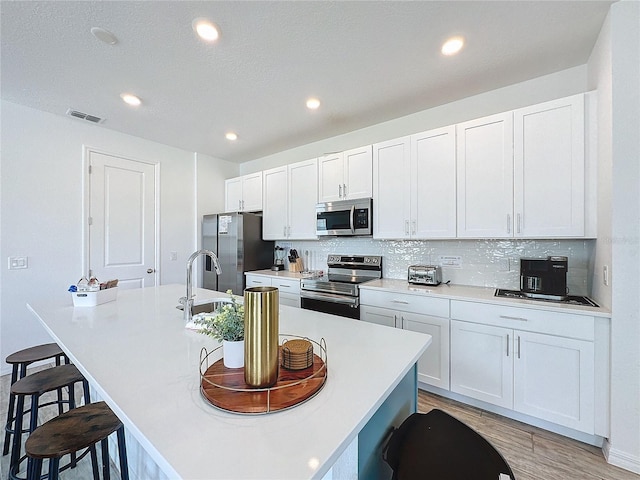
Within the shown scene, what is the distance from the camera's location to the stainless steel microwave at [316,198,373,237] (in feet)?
9.70

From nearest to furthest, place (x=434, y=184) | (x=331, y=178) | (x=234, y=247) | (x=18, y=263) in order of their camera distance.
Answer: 1. (x=434, y=184)
2. (x=18, y=263)
3. (x=331, y=178)
4. (x=234, y=247)

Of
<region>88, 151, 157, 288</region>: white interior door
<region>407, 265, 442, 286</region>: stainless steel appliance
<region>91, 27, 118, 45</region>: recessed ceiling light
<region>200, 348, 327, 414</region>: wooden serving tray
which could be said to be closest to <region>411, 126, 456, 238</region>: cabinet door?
<region>407, 265, 442, 286</region>: stainless steel appliance

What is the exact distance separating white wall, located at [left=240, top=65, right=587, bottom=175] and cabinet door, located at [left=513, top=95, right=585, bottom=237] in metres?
0.41

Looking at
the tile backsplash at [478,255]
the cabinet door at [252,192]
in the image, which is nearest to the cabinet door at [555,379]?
the tile backsplash at [478,255]

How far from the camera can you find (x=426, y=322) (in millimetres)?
2311

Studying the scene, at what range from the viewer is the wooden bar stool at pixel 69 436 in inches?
39.4

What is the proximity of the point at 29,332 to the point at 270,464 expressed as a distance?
3.74 m

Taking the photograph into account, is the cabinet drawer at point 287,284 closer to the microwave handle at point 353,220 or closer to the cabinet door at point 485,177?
the microwave handle at point 353,220

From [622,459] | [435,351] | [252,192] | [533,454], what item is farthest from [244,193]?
[622,459]

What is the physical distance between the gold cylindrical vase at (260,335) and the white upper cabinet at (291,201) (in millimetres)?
2628

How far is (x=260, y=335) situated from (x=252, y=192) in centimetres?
358

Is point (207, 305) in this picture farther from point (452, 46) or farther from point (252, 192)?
point (452, 46)

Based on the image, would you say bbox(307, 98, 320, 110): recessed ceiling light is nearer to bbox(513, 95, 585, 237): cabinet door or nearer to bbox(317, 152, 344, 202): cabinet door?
bbox(317, 152, 344, 202): cabinet door

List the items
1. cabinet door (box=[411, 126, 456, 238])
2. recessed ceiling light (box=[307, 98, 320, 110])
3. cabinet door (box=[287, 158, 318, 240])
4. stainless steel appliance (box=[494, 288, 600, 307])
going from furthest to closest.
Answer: cabinet door (box=[287, 158, 318, 240]) → recessed ceiling light (box=[307, 98, 320, 110]) → cabinet door (box=[411, 126, 456, 238]) → stainless steel appliance (box=[494, 288, 600, 307])
